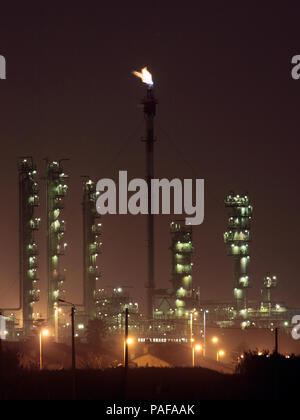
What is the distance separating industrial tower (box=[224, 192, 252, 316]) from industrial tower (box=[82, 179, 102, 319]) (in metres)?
11.7

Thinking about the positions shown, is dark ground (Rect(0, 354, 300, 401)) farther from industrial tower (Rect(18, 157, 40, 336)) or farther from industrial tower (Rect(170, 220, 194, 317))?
industrial tower (Rect(170, 220, 194, 317))

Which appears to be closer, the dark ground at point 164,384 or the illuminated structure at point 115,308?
the dark ground at point 164,384

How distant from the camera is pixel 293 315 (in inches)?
3445

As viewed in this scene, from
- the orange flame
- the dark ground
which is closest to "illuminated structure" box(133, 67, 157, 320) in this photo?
the orange flame

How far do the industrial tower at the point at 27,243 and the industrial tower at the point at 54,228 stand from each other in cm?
119

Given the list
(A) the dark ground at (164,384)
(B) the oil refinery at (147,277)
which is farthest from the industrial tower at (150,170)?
(A) the dark ground at (164,384)

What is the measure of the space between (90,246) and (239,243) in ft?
42.7

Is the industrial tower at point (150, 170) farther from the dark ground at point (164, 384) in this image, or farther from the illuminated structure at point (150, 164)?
the dark ground at point (164, 384)

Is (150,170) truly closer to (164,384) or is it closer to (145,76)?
(145,76)

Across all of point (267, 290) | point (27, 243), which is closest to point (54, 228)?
point (27, 243)

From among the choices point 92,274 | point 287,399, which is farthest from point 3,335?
point 287,399

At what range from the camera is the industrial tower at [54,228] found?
74.9 meters

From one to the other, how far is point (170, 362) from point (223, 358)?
903 inches

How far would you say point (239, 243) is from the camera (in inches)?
3147
